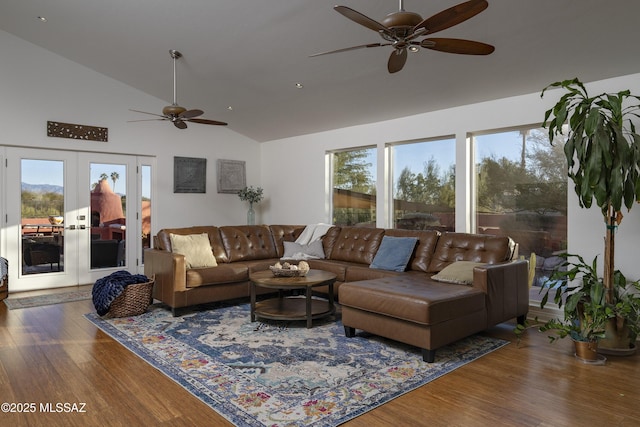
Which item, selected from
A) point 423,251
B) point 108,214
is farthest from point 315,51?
point 108,214

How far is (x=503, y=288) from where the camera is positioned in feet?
12.6

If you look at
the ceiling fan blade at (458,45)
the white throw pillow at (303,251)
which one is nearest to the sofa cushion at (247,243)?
the white throw pillow at (303,251)

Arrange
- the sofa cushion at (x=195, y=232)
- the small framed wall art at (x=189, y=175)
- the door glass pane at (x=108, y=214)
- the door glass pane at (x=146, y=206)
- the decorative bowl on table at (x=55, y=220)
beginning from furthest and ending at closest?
the small framed wall art at (x=189, y=175) → the door glass pane at (x=146, y=206) → the door glass pane at (x=108, y=214) → the decorative bowl on table at (x=55, y=220) → the sofa cushion at (x=195, y=232)

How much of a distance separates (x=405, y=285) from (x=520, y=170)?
2252 mm

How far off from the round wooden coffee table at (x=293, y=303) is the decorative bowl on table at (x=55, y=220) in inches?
144

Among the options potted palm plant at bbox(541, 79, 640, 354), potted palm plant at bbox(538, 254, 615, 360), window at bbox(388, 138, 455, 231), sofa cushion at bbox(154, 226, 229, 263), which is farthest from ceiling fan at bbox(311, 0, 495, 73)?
sofa cushion at bbox(154, 226, 229, 263)

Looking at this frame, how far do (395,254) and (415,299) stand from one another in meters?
1.66

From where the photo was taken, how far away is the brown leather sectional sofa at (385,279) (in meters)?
3.28

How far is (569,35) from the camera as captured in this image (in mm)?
3506

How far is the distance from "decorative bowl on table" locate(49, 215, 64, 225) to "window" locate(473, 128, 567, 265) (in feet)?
19.1

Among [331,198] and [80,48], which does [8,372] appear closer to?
[80,48]

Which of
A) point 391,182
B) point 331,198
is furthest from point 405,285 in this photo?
point 331,198

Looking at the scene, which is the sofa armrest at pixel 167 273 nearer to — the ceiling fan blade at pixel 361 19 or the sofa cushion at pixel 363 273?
the sofa cushion at pixel 363 273

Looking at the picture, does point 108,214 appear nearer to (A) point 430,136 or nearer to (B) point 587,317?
(A) point 430,136
